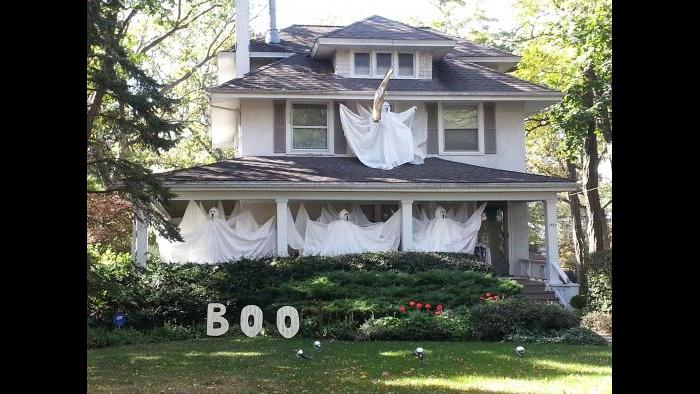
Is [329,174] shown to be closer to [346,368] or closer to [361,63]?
[361,63]

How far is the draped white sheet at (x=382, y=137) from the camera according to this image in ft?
72.9

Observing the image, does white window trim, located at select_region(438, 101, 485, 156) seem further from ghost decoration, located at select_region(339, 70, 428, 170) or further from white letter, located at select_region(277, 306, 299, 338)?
white letter, located at select_region(277, 306, 299, 338)

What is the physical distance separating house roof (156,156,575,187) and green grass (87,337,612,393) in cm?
Answer: 565

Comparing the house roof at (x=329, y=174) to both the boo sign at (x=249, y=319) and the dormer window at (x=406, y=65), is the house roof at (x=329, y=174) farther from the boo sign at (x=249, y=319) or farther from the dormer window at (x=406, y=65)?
the boo sign at (x=249, y=319)

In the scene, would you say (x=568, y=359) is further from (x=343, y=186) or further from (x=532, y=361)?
(x=343, y=186)

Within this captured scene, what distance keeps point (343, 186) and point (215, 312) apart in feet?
17.5

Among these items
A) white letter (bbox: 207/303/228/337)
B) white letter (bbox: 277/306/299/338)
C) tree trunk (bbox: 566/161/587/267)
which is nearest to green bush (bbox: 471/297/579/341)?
white letter (bbox: 277/306/299/338)

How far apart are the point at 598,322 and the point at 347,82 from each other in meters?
10.1

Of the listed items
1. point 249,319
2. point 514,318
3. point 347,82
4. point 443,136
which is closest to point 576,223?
point 443,136

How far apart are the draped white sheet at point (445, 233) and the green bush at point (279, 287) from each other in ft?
5.94

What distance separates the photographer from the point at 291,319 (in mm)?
15453

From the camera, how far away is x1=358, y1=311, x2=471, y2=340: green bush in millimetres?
15539

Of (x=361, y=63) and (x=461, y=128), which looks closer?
(x=461, y=128)
